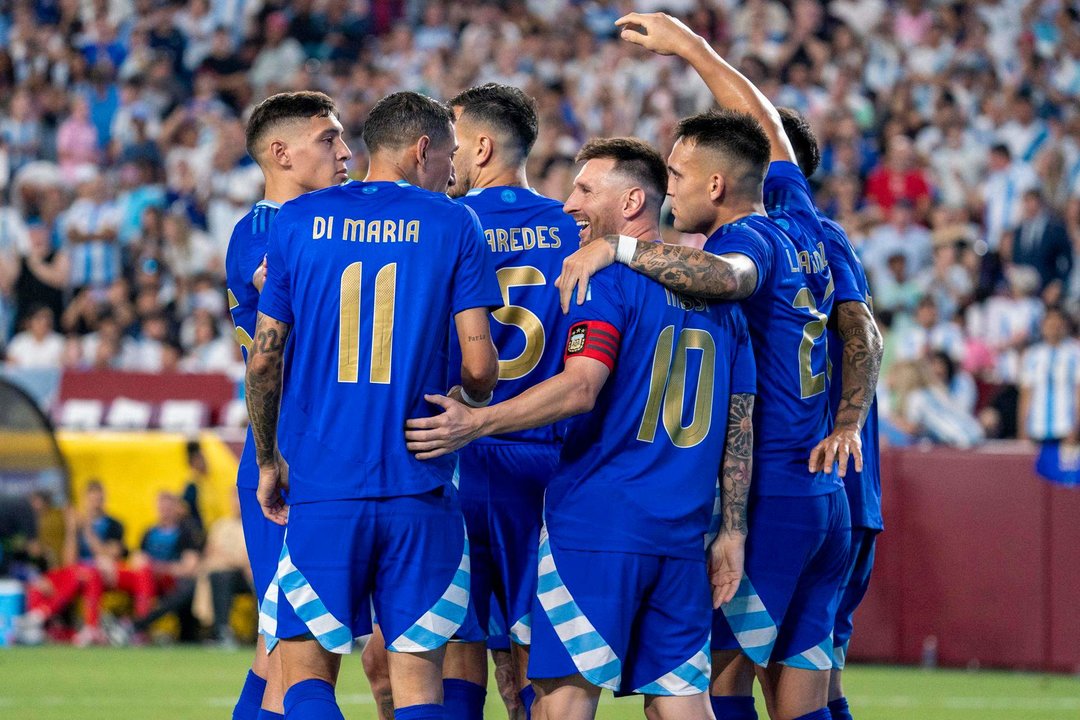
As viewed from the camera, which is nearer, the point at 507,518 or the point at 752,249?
the point at 752,249

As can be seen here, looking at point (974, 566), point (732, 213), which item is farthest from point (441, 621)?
point (974, 566)

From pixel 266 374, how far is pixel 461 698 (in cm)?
156

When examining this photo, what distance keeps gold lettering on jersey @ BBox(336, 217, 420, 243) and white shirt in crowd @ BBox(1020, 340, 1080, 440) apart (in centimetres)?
926

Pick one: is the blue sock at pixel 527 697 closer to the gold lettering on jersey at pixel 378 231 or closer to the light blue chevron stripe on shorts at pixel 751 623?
the light blue chevron stripe on shorts at pixel 751 623

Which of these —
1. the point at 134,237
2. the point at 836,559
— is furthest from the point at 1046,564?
the point at 134,237

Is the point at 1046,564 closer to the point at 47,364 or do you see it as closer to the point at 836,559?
the point at 836,559

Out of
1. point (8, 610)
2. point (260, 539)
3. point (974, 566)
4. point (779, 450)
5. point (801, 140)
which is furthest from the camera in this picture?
point (8, 610)

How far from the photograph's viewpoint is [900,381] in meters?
13.9

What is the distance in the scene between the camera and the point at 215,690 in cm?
1066

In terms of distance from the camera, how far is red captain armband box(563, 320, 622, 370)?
5.38m

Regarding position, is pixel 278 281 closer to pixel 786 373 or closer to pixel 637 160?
pixel 637 160

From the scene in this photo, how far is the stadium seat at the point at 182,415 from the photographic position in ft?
49.8

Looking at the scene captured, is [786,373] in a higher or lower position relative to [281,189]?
lower

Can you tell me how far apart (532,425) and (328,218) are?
964mm
